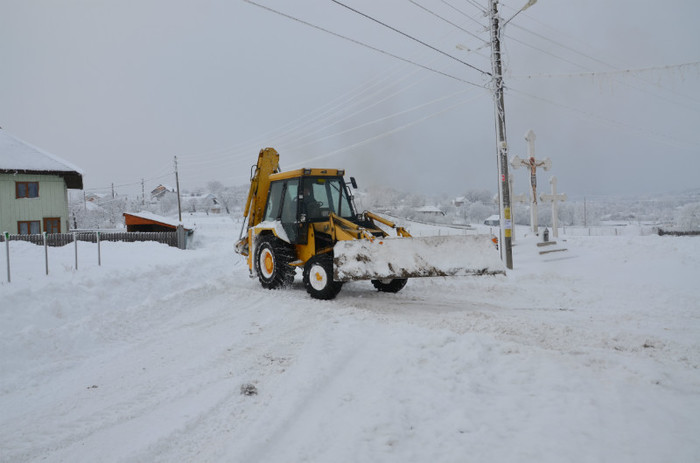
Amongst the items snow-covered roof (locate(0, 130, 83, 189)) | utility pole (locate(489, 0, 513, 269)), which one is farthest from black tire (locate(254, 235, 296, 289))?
snow-covered roof (locate(0, 130, 83, 189))

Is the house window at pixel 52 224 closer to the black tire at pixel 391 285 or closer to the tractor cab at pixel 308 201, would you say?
the tractor cab at pixel 308 201

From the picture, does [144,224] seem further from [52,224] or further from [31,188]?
[31,188]

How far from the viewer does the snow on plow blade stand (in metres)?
7.13

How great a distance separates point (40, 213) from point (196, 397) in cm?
2717

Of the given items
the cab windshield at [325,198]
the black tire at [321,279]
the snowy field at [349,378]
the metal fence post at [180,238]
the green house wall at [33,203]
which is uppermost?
the green house wall at [33,203]

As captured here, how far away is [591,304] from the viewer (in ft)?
24.1

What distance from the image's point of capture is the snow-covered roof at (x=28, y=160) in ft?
78.2

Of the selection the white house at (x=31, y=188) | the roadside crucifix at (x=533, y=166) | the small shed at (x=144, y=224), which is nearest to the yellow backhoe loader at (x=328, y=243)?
the roadside crucifix at (x=533, y=166)

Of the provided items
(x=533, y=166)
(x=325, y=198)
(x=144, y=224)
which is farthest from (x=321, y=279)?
(x=144, y=224)

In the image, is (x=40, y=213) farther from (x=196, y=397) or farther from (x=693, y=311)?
(x=693, y=311)

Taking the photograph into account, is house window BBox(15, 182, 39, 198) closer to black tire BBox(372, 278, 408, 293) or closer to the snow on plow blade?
black tire BBox(372, 278, 408, 293)

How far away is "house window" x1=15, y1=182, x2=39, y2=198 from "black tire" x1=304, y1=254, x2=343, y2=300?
24198mm

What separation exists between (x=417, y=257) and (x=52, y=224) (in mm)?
26336

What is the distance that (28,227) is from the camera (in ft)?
81.3
